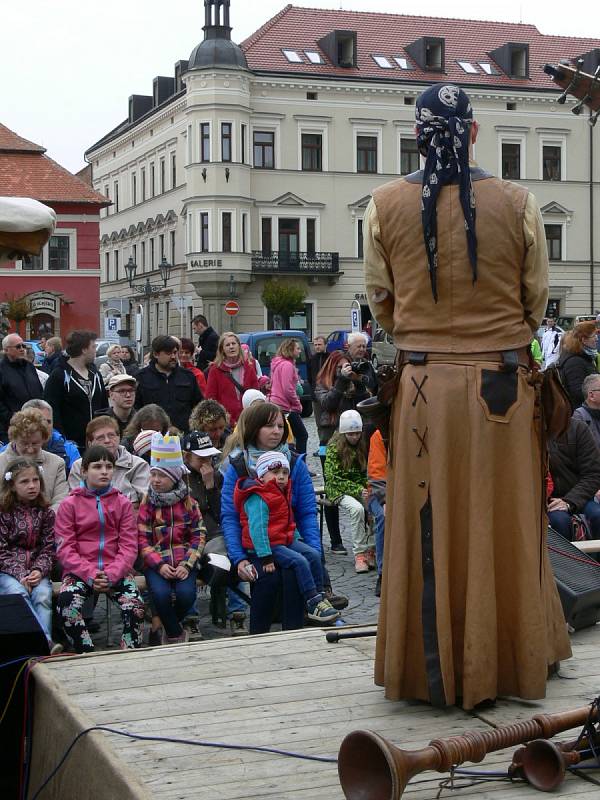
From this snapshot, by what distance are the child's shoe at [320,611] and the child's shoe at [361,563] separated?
2770 mm

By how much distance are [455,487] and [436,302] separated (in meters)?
0.69

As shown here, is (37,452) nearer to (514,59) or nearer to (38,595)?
(38,595)

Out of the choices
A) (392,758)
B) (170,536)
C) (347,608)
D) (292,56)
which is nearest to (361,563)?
(347,608)

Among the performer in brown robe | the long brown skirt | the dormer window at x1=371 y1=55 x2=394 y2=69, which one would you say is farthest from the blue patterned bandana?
the dormer window at x1=371 y1=55 x2=394 y2=69

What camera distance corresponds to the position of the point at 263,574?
23.7ft

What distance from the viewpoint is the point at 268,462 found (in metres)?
7.38

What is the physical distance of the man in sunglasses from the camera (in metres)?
11.1

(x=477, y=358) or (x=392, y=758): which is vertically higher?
(x=477, y=358)

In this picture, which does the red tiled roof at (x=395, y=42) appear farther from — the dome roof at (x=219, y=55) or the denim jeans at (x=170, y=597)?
the denim jeans at (x=170, y=597)

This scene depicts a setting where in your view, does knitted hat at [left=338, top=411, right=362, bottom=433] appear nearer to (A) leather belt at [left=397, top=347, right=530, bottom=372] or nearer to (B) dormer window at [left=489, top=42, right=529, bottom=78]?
(A) leather belt at [left=397, top=347, right=530, bottom=372]

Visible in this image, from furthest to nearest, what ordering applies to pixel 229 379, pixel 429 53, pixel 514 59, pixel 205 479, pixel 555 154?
pixel 514 59 → pixel 555 154 → pixel 429 53 → pixel 229 379 → pixel 205 479

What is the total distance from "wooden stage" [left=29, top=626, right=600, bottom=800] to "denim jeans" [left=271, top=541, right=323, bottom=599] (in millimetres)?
1300

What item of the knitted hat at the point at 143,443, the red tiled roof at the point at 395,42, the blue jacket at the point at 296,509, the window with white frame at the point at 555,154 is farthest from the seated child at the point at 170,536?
the window with white frame at the point at 555,154

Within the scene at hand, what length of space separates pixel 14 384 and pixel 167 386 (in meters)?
1.42
